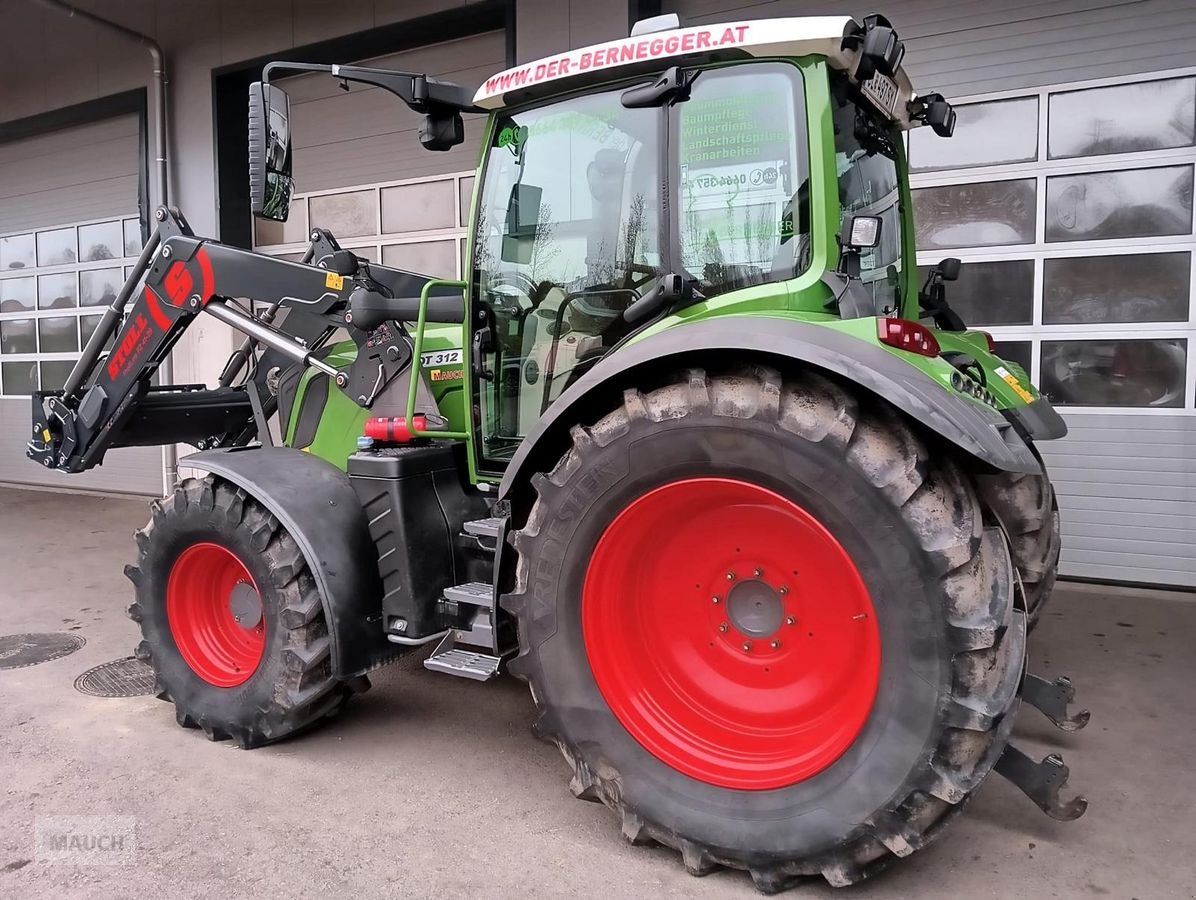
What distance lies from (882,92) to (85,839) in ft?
11.7

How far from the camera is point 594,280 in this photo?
3049mm

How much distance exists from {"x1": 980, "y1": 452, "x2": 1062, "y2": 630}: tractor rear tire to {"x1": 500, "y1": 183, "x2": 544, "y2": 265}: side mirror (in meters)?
1.92

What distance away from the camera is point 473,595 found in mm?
3047

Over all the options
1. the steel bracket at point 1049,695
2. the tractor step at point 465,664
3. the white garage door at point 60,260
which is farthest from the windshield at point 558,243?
the white garage door at point 60,260

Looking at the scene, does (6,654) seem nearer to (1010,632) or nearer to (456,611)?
(456,611)

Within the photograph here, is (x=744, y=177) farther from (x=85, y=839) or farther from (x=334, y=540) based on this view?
(x=85, y=839)

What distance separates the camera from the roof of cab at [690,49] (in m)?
2.59

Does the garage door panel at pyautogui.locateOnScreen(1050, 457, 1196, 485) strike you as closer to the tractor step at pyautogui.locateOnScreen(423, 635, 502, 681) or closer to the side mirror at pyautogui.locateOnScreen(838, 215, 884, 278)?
the side mirror at pyautogui.locateOnScreen(838, 215, 884, 278)

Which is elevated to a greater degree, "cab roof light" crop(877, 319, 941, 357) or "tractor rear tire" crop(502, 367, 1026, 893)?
"cab roof light" crop(877, 319, 941, 357)

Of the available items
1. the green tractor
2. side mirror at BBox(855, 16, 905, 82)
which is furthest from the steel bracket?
side mirror at BBox(855, 16, 905, 82)

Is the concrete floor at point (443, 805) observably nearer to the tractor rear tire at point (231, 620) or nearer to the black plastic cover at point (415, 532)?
the tractor rear tire at point (231, 620)

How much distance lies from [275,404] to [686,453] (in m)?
2.56

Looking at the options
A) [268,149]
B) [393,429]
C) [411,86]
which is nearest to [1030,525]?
[393,429]

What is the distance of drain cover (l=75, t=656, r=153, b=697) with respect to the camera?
13.3 feet
